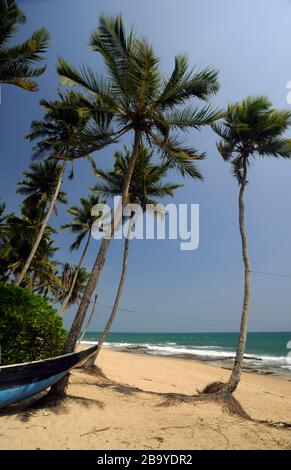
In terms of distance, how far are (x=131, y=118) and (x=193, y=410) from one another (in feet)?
25.9

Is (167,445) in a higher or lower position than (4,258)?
lower

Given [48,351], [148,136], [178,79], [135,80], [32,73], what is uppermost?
[32,73]

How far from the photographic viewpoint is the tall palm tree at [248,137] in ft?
30.0

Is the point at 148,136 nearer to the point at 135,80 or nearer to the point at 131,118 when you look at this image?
the point at 131,118

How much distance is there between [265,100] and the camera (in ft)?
30.3

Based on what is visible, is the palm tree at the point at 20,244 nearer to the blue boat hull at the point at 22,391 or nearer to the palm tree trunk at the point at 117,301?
the palm tree trunk at the point at 117,301

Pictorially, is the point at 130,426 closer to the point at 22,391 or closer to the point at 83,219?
the point at 22,391

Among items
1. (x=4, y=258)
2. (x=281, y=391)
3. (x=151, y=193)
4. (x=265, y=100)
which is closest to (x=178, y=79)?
(x=265, y=100)

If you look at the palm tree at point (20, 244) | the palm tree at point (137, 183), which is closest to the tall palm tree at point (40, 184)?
the palm tree at point (20, 244)

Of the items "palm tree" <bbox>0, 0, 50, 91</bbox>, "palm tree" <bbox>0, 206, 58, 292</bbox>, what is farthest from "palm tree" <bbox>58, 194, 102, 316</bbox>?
"palm tree" <bbox>0, 0, 50, 91</bbox>

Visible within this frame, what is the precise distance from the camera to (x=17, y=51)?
920 centimetres

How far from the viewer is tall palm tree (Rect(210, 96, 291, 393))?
30.0 feet

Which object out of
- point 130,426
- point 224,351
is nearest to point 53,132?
point 130,426

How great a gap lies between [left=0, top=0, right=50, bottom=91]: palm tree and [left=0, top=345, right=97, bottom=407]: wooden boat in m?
7.75
